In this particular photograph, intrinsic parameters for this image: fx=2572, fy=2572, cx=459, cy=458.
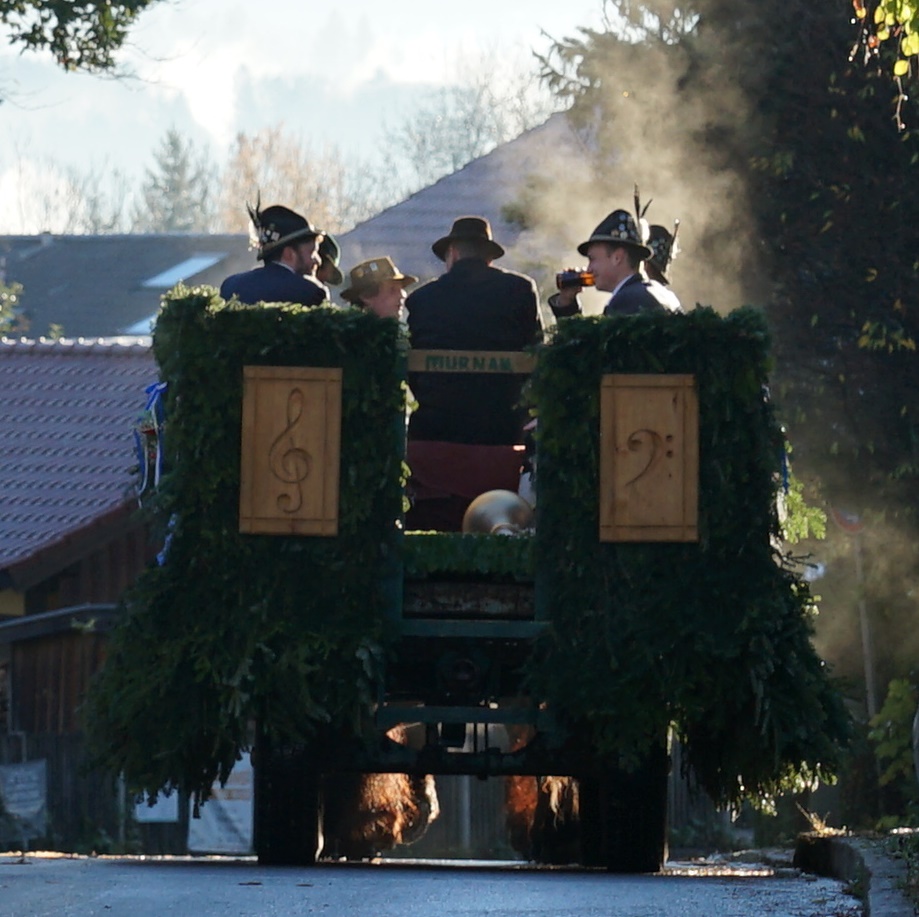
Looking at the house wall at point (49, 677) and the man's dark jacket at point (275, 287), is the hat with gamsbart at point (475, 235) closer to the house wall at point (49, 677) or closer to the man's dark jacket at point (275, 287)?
the man's dark jacket at point (275, 287)

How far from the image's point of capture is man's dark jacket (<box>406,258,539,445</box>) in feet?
35.6

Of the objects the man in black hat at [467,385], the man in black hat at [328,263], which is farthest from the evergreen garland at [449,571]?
the man in black hat at [328,263]

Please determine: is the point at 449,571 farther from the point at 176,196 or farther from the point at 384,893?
the point at 176,196

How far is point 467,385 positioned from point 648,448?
150 cm

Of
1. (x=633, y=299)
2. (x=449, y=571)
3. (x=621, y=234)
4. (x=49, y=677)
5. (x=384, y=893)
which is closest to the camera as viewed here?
(x=384, y=893)

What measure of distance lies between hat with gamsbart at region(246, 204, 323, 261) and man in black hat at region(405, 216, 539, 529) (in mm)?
614

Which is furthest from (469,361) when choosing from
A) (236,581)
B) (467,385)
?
(236,581)

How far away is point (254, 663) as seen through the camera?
9312 mm

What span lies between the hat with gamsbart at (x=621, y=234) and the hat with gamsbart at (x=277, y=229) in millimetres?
1264

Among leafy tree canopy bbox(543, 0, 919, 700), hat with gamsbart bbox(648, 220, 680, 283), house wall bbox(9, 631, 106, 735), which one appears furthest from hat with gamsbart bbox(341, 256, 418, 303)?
house wall bbox(9, 631, 106, 735)

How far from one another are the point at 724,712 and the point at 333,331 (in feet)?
6.61

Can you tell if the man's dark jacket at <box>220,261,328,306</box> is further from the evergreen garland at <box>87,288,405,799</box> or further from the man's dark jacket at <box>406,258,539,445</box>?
the evergreen garland at <box>87,288,405,799</box>

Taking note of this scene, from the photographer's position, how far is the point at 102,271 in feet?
238

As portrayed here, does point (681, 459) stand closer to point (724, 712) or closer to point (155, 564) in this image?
point (724, 712)
